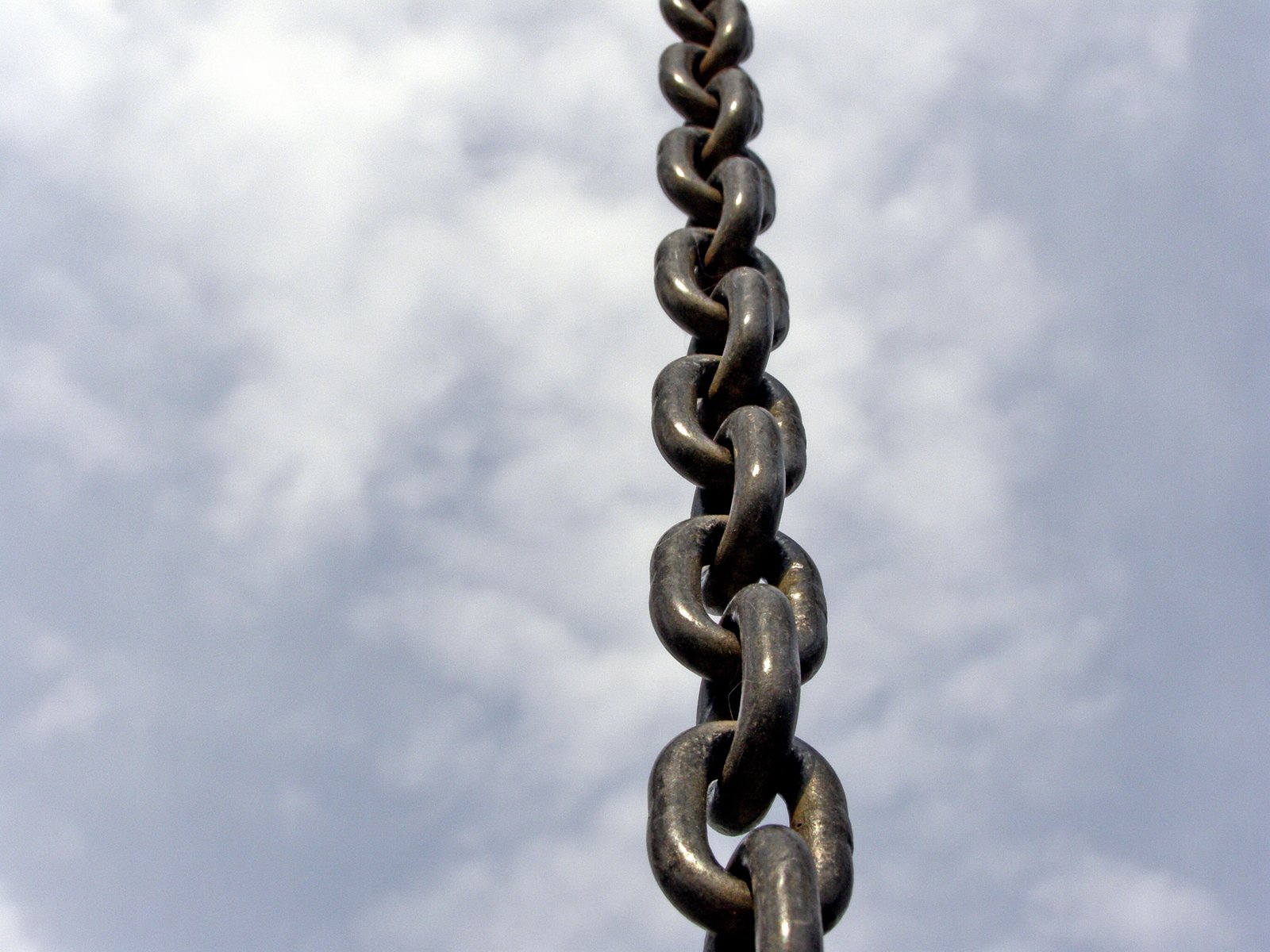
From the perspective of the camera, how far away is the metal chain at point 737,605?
1.42 m

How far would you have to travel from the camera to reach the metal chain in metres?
1.42

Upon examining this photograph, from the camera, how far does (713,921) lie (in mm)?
1418

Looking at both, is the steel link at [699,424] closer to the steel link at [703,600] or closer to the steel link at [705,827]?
the steel link at [703,600]

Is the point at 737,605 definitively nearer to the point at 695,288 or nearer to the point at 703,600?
the point at 703,600

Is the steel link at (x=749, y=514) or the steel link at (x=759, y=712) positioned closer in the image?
the steel link at (x=759, y=712)

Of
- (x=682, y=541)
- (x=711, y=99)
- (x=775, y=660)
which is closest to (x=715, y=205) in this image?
(x=711, y=99)

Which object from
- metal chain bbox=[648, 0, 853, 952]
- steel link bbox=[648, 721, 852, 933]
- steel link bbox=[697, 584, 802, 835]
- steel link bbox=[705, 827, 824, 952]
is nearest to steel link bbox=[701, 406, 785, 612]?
metal chain bbox=[648, 0, 853, 952]

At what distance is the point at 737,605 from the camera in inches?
64.7

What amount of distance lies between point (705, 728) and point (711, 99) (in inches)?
67.0

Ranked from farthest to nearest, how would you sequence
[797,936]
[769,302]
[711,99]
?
[711,99] → [769,302] → [797,936]

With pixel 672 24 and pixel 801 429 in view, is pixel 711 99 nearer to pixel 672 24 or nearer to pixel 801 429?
pixel 672 24

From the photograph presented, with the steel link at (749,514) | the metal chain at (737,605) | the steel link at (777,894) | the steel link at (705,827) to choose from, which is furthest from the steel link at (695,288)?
the steel link at (777,894)

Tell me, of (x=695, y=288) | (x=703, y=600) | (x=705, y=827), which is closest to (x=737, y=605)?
(x=703, y=600)

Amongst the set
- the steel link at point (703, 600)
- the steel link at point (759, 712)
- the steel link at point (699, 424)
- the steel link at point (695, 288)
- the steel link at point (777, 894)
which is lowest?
the steel link at point (777, 894)
